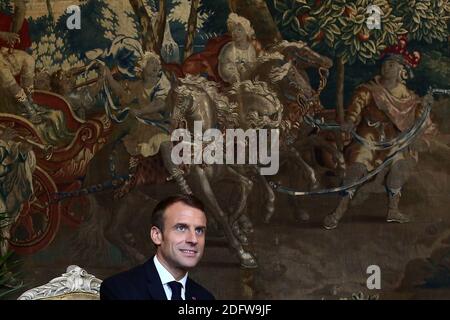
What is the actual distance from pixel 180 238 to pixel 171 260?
11cm

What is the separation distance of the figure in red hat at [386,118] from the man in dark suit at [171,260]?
241 inches

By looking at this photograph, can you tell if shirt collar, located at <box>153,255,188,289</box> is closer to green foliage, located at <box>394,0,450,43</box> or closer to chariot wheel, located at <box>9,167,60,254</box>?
chariot wheel, located at <box>9,167,60,254</box>

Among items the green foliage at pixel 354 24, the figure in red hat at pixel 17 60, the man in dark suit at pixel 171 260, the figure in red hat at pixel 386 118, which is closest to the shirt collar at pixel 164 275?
the man in dark suit at pixel 171 260

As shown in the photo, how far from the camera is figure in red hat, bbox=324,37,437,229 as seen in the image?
10.0m

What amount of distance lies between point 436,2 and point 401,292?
3.05m

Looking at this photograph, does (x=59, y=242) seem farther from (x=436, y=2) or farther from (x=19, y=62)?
(x=436, y=2)

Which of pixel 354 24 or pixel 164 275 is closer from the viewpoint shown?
pixel 164 275

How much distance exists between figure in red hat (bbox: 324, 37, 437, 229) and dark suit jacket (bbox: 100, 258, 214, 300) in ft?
20.1

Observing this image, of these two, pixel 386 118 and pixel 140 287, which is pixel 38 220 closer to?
pixel 386 118

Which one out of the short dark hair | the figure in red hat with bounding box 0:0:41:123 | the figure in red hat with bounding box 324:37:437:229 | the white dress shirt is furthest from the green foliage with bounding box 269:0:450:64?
the white dress shirt

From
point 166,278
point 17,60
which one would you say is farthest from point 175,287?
point 17,60

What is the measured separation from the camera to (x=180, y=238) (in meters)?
3.92

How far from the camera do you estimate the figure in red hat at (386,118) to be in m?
10.0
